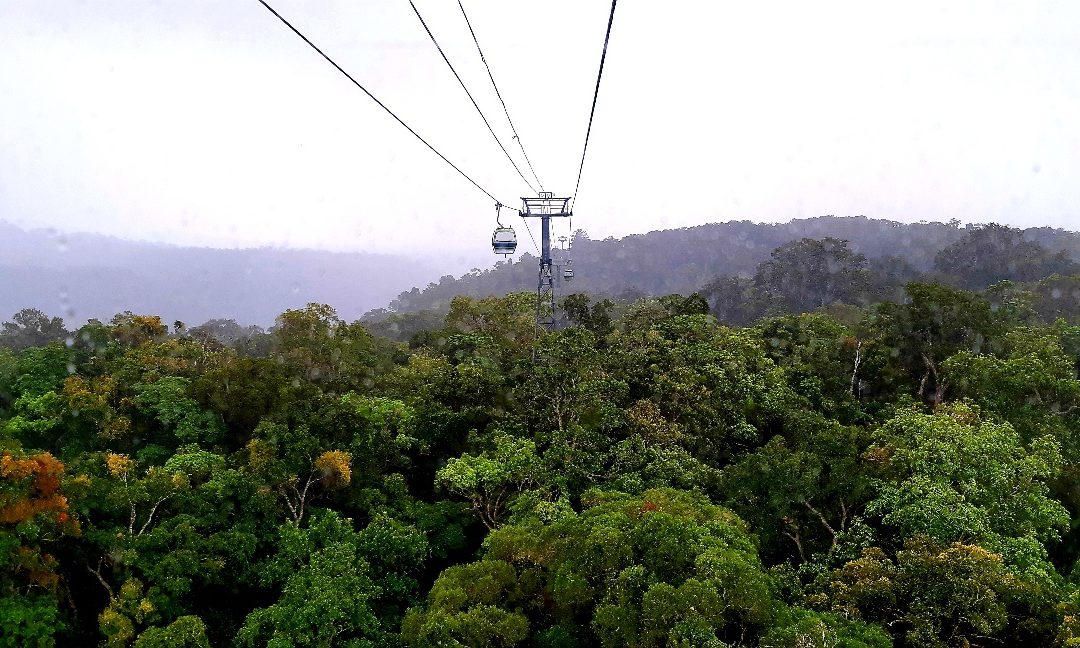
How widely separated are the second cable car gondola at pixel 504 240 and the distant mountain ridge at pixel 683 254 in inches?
4390

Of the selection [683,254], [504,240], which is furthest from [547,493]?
[683,254]

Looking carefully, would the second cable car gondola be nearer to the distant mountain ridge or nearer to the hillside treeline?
the hillside treeline

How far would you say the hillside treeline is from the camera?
30.2 feet

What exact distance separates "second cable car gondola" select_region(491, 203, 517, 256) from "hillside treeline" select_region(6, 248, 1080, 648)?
2842 mm

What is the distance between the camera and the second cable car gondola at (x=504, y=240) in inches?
692

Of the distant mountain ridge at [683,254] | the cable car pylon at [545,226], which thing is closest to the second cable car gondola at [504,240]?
the cable car pylon at [545,226]

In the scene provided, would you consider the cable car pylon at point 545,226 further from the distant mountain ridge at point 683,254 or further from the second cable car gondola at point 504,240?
the distant mountain ridge at point 683,254

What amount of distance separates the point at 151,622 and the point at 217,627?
6.05 feet

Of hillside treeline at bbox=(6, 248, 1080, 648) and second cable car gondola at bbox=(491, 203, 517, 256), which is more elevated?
second cable car gondola at bbox=(491, 203, 517, 256)

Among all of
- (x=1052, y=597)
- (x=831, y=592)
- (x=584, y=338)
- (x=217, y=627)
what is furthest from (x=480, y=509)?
(x=1052, y=597)

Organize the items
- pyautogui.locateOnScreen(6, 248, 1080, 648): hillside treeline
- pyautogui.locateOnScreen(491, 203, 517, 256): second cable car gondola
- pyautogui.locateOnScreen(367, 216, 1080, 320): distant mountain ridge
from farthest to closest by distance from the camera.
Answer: pyautogui.locateOnScreen(367, 216, 1080, 320): distant mountain ridge, pyautogui.locateOnScreen(491, 203, 517, 256): second cable car gondola, pyautogui.locateOnScreen(6, 248, 1080, 648): hillside treeline

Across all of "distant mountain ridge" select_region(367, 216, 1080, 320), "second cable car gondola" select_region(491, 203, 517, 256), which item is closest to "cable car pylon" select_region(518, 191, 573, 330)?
"second cable car gondola" select_region(491, 203, 517, 256)

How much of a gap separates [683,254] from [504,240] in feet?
457

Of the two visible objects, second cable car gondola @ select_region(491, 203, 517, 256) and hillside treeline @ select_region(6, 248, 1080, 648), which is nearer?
hillside treeline @ select_region(6, 248, 1080, 648)
